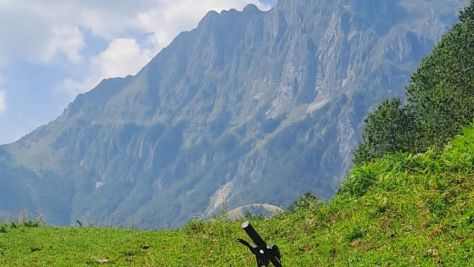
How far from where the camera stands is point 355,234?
46.5 feet

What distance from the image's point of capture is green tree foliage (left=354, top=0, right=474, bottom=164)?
52.3 m

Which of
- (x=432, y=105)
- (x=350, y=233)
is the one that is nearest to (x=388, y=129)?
(x=432, y=105)

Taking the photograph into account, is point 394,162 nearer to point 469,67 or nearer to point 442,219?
point 442,219

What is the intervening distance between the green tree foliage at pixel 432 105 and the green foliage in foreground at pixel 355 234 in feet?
112

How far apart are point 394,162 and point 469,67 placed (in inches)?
1609

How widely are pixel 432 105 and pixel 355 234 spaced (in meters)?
44.2

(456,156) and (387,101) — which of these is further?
(387,101)

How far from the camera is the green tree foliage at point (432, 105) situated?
52.3 metres

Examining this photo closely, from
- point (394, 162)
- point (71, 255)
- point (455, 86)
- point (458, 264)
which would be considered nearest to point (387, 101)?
point (455, 86)

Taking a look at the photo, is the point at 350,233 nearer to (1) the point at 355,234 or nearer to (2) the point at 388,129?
(1) the point at 355,234

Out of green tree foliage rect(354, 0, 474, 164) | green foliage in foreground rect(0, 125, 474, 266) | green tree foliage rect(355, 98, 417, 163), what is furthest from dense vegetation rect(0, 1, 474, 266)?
green tree foliage rect(355, 98, 417, 163)

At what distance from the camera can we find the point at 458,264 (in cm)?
1046

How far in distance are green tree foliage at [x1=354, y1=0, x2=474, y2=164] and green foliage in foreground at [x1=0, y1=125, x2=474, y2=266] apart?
34070mm

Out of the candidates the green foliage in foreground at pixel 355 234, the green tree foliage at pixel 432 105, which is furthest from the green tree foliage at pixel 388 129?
the green foliage in foreground at pixel 355 234
